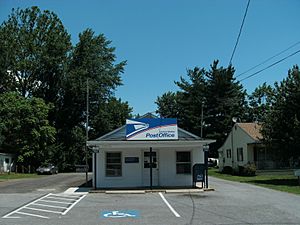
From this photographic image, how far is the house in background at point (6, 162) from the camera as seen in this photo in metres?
46.1

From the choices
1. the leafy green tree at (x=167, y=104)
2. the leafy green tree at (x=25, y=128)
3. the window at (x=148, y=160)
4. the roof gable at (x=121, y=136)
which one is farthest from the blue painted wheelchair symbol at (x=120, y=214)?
the leafy green tree at (x=167, y=104)

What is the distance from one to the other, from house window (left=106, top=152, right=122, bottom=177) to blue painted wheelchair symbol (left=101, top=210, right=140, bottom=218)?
9.15 m

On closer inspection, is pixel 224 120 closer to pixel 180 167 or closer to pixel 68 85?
pixel 68 85

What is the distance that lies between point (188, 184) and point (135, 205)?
8.32 meters

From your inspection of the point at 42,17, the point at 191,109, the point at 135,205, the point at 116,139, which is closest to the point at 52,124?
the point at 42,17

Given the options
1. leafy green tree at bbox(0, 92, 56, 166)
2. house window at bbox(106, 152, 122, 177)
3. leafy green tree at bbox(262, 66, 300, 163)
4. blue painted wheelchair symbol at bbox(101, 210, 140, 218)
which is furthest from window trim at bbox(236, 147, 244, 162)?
blue painted wheelchair symbol at bbox(101, 210, 140, 218)

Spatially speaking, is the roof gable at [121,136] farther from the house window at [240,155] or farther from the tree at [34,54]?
the tree at [34,54]

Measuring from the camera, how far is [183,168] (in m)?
22.6

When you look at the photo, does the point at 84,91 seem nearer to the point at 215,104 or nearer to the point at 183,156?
the point at 215,104

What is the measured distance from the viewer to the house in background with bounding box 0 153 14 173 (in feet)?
151

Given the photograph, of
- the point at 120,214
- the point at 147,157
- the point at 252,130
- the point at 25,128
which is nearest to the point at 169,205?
the point at 120,214

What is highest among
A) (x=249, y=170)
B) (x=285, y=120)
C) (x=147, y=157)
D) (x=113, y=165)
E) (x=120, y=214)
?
(x=285, y=120)

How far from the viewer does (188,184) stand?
22.5 m

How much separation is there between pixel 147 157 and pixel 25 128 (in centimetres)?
3041
